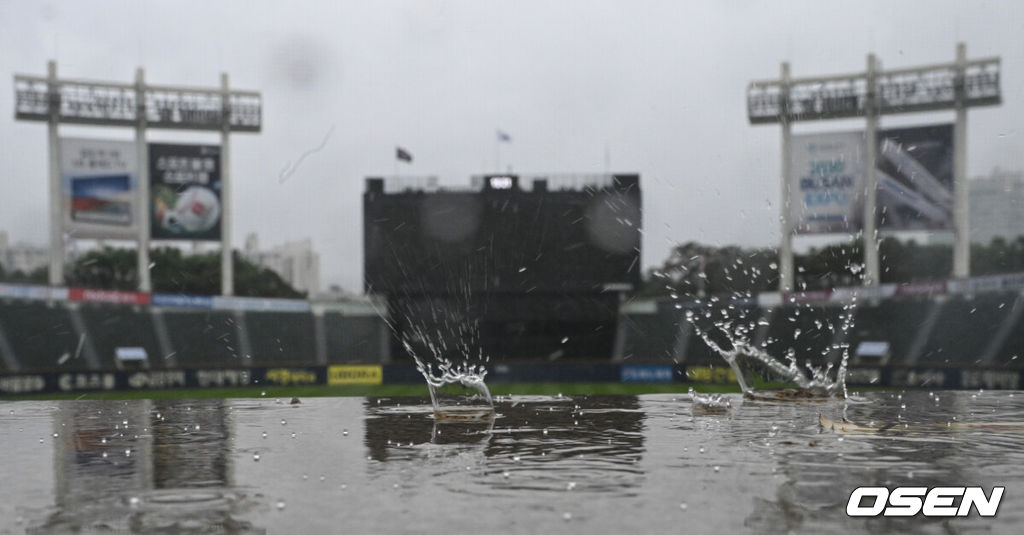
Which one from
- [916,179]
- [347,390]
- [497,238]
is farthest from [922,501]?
[916,179]

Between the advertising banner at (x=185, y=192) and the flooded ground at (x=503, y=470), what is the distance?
30.8 metres

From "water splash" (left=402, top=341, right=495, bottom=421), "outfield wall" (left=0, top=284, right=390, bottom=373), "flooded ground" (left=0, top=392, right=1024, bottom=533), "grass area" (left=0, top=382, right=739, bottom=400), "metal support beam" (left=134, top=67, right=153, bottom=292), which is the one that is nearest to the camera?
"flooded ground" (left=0, top=392, right=1024, bottom=533)

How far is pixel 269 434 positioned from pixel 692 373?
86.8 feet

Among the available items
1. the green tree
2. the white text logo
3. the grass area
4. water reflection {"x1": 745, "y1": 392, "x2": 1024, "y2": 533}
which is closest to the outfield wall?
the grass area

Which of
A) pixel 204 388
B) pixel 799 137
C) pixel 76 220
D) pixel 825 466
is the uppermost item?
pixel 799 137

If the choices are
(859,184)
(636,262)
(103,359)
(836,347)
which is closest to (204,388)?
(103,359)

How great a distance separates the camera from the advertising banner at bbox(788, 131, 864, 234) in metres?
49.5

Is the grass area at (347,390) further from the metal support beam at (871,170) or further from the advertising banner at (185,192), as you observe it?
the metal support beam at (871,170)

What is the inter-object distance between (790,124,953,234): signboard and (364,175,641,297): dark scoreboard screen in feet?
37.0

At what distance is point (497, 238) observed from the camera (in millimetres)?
44969

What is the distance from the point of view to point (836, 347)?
46.9 meters

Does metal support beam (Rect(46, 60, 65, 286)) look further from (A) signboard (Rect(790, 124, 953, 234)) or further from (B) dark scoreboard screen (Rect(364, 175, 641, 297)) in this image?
(A) signboard (Rect(790, 124, 953, 234))

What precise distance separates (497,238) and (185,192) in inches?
728

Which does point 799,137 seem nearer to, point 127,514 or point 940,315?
point 940,315
